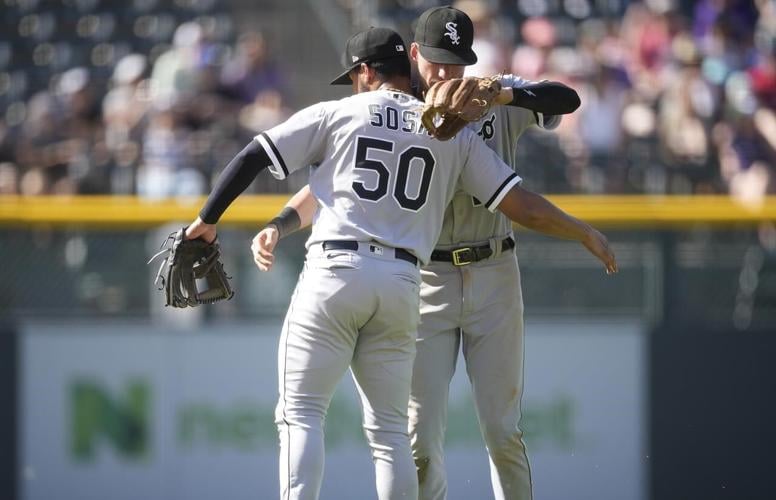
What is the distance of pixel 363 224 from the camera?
4031 mm

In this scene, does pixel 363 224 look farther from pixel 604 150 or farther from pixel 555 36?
pixel 555 36

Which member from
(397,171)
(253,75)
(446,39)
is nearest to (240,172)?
(397,171)

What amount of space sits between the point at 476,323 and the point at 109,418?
3.25m

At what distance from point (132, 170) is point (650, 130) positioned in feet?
11.6

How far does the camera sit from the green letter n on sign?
6.99 meters

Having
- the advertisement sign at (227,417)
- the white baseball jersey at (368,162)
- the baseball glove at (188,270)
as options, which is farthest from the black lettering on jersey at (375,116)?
the advertisement sign at (227,417)

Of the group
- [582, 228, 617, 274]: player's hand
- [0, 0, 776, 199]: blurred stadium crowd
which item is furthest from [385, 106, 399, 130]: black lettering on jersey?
[0, 0, 776, 199]: blurred stadium crowd

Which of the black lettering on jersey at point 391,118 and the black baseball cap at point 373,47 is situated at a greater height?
the black baseball cap at point 373,47

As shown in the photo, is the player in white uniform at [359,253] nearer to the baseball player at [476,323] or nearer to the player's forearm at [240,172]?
the player's forearm at [240,172]

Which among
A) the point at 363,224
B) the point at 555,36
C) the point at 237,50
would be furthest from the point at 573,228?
the point at 237,50

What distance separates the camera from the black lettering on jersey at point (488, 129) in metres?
4.45

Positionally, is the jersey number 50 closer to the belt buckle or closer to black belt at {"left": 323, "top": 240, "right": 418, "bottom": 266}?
black belt at {"left": 323, "top": 240, "right": 418, "bottom": 266}

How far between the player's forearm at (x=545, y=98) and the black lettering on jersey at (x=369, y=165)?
50 cm

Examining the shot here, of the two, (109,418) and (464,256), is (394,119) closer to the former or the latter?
(464,256)
